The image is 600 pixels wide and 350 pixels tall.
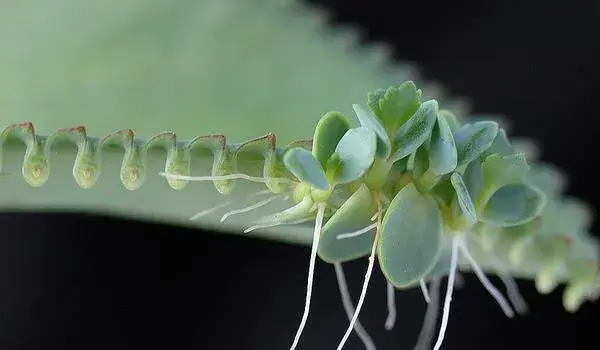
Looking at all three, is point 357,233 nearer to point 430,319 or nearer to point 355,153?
point 355,153

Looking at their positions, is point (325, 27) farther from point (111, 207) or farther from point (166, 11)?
point (111, 207)

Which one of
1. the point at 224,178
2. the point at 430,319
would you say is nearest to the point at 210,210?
the point at 224,178

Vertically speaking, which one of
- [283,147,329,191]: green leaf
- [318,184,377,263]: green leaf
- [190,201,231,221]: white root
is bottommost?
[190,201,231,221]: white root

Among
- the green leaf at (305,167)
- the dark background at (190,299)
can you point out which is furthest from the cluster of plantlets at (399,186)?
the dark background at (190,299)

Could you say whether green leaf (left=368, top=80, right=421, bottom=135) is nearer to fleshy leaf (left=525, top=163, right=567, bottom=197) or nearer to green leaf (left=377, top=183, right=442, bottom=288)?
green leaf (left=377, top=183, right=442, bottom=288)

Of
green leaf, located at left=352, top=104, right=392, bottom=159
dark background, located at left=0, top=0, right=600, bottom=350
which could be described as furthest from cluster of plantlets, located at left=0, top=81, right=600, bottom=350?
dark background, located at left=0, top=0, right=600, bottom=350

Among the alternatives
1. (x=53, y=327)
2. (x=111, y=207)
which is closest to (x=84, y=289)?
(x=53, y=327)

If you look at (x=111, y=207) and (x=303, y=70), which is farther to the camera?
(x=303, y=70)
